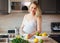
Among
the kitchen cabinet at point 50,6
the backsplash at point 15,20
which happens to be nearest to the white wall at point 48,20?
the backsplash at point 15,20

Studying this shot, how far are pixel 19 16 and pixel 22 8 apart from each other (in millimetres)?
452

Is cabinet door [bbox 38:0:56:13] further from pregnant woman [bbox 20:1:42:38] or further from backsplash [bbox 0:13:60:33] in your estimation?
pregnant woman [bbox 20:1:42:38]

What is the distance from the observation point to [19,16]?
4.98 m

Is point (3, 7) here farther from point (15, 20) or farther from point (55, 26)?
point (55, 26)

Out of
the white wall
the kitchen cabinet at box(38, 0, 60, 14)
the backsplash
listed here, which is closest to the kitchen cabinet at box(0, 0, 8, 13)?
the backsplash

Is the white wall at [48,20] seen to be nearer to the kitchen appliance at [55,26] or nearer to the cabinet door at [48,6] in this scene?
the kitchen appliance at [55,26]

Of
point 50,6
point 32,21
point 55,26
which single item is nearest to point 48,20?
point 55,26

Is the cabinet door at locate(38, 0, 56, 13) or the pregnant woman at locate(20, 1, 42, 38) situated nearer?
the pregnant woman at locate(20, 1, 42, 38)

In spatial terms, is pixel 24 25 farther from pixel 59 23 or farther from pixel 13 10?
pixel 59 23

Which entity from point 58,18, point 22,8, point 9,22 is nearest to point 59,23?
point 58,18

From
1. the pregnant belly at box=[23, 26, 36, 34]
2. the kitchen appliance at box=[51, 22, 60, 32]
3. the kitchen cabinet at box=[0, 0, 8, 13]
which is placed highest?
the kitchen cabinet at box=[0, 0, 8, 13]

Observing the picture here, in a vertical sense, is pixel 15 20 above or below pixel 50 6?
below

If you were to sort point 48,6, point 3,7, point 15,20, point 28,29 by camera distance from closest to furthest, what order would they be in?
point 28,29 → point 3,7 → point 48,6 → point 15,20

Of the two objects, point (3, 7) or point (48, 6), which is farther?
point (48, 6)
